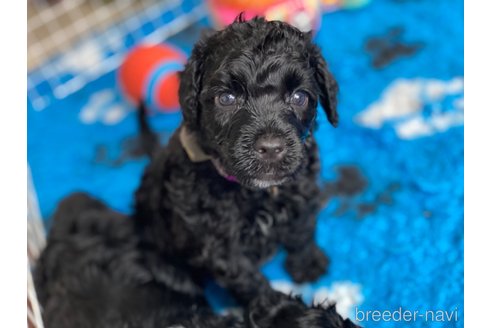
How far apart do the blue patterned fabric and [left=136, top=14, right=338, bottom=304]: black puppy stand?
389 mm

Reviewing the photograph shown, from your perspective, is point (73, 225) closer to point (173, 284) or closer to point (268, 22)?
point (173, 284)

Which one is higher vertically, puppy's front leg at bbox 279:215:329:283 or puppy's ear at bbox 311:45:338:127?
puppy's ear at bbox 311:45:338:127

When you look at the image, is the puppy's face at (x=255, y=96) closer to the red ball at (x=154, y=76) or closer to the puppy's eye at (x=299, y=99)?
the puppy's eye at (x=299, y=99)

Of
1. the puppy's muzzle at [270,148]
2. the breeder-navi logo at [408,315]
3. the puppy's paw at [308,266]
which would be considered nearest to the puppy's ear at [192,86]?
the puppy's muzzle at [270,148]

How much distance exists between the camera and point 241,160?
1.80m

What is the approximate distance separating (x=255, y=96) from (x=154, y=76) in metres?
1.52

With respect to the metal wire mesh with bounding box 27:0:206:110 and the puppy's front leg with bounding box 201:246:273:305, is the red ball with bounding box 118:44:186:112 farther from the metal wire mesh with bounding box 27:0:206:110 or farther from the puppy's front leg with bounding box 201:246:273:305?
the puppy's front leg with bounding box 201:246:273:305

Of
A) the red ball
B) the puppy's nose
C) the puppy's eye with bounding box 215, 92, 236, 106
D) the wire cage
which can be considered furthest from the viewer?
the wire cage

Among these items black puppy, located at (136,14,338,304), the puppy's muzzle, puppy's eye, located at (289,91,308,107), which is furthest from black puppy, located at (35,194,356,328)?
puppy's eye, located at (289,91,308,107)

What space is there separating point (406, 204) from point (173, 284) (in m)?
1.29

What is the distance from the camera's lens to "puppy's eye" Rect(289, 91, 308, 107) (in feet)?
6.21

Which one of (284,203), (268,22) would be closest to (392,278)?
(284,203)

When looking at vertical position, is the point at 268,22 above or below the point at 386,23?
below
